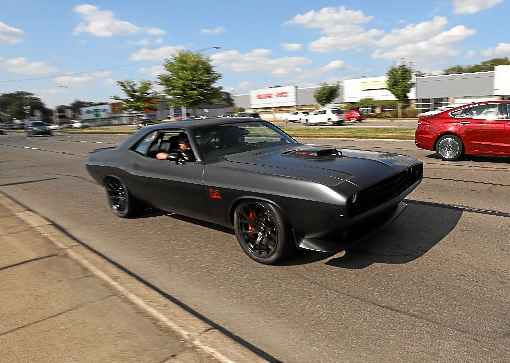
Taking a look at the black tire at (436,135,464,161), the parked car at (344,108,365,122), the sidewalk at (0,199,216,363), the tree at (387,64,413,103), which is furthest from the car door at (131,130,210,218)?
the tree at (387,64,413,103)

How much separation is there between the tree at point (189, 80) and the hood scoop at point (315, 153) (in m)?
39.3

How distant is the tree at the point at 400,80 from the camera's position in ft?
149

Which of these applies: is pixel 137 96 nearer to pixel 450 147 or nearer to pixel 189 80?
pixel 189 80

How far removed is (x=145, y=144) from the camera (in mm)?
5598

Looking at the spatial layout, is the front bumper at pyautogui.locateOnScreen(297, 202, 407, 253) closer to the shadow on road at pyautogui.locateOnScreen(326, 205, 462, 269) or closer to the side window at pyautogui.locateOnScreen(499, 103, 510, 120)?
the shadow on road at pyautogui.locateOnScreen(326, 205, 462, 269)

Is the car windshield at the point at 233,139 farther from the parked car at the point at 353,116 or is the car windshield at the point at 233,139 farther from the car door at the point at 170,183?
the parked car at the point at 353,116

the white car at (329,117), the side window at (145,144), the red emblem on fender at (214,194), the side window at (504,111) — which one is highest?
the white car at (329,117)

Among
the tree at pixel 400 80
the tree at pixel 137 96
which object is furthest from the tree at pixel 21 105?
the tree at pixel 400 80

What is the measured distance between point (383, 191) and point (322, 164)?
25.4 inches

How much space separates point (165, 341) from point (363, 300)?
1.59 m

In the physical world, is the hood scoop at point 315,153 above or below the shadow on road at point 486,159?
above

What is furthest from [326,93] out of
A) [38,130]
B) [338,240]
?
[338,240]

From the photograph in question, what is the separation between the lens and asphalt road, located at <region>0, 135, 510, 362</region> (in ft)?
8.89

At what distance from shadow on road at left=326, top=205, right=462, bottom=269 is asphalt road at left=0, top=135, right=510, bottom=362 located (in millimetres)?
12
